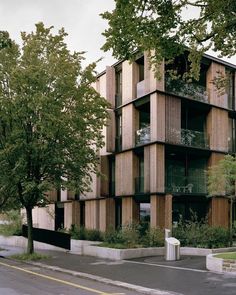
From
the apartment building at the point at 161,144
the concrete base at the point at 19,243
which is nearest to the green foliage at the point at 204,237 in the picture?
the apartment building at the point at 161,144

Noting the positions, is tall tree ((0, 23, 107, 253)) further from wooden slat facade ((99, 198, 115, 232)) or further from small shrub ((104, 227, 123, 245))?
wooden slat facade ((99, 198, 115, 232))

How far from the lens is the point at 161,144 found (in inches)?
1091

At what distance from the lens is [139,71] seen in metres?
30.5

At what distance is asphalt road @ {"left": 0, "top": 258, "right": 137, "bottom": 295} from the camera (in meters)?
12.6

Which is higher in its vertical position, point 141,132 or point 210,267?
point 141,132

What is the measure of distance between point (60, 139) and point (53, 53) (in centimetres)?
427

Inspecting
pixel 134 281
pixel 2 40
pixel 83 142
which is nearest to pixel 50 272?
pixel 134 281

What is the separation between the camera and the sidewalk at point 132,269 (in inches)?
533

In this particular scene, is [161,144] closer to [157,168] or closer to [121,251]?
[157,168]

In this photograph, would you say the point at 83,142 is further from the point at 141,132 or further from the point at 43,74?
the point at 141,132

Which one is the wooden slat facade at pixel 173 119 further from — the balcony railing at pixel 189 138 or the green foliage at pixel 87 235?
the green foliage at pixel 87 235

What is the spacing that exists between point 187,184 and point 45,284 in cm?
1668

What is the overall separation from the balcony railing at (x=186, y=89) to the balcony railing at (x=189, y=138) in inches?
85.6

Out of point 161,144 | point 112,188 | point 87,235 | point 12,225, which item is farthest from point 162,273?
point 12,225
